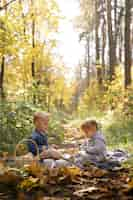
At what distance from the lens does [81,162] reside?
6.36 metres

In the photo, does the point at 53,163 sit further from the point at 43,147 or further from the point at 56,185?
the point at 56,185

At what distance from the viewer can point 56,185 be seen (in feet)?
15.9

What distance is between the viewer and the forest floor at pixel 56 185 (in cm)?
441

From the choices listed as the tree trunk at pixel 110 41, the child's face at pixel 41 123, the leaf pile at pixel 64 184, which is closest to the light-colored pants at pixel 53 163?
the leaf pile at pixel 64 184

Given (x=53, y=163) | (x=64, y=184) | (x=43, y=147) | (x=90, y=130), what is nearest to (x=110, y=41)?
(x=90, y=130)

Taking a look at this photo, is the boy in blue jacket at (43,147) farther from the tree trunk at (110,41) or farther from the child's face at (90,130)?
the tree trunk at (110,41)

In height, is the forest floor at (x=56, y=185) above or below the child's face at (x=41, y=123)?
below

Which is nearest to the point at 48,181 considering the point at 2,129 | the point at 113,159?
the point at 113,159

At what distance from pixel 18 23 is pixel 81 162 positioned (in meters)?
6.70

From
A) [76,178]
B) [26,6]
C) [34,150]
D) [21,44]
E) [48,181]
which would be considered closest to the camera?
[48,181]

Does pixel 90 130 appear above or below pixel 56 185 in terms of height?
above

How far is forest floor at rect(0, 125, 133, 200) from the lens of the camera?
4.41 metres

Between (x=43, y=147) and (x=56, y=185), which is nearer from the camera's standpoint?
(x=56, y=185)

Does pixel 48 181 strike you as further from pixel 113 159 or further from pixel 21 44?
pixel 21 44
